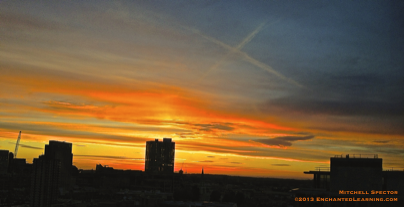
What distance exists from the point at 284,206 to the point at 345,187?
9287 centimetres

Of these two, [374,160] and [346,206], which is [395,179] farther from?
[346,206]

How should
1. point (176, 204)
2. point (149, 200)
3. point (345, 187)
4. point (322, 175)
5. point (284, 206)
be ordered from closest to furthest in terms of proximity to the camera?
1. point (345, 187)
2. point (322, 175)
3. point (176, 204)
4. point (149, 200)
5. point (284, 206)

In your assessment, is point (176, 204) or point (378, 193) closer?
point (378, 193)

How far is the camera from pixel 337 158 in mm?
111688

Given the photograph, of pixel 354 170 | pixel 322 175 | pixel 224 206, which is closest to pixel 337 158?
pixel 354 170

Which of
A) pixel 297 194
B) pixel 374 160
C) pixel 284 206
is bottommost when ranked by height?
pixel 284 206

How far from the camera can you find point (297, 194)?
97688 millimetres

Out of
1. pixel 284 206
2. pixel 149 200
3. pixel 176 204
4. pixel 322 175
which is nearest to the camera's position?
pixel 322 175

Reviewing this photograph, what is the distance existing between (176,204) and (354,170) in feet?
191

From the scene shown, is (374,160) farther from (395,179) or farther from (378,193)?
(378,193)

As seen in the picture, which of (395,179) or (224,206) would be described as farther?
(224,206)

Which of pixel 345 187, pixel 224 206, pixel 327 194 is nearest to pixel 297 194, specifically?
pixel 327 194

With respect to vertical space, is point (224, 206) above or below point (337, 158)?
below

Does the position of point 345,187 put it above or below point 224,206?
above
